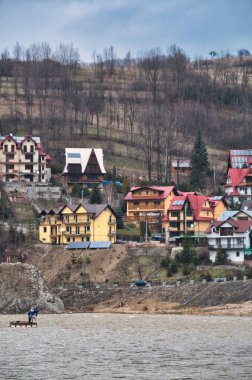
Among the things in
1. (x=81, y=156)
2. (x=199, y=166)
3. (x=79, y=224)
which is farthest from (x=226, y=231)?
(x=81, y=156)

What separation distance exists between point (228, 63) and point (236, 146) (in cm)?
4357

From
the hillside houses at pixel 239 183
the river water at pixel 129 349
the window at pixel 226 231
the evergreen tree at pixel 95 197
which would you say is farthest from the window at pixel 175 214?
the river water at pixel 129 349

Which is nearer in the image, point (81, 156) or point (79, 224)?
point (79, 224)

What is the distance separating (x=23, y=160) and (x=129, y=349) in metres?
77.9

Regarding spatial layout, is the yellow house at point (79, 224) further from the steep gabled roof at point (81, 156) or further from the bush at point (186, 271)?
the steep gabled roof at point (81, 156)

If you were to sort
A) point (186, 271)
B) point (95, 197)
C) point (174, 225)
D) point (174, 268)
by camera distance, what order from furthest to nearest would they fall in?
point (95, 197), point (174, 225), point (174, 268), point (186, 271)

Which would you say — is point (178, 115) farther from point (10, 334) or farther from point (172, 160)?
point (10, 334)

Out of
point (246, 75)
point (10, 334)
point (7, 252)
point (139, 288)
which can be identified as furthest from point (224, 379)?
point (246, 75)

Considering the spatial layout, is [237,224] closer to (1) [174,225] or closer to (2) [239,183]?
(1) [174,225]

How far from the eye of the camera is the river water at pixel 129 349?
49.0 metres

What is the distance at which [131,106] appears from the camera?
15950cm

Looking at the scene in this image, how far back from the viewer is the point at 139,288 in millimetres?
93375

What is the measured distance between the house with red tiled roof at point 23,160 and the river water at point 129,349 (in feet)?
181

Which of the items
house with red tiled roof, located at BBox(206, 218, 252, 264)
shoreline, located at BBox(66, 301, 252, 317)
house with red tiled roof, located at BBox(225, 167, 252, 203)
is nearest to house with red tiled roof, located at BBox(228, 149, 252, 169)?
house with red tiled roof, located at BBox(225, 167, 252, 203)
